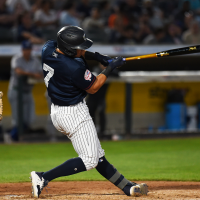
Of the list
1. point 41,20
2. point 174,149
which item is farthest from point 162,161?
point 41,20

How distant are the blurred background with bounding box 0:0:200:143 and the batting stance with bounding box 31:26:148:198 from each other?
448 centimetres

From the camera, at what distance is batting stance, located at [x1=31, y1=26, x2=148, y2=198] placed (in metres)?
3.64

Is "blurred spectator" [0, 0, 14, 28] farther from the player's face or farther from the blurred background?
the player's face

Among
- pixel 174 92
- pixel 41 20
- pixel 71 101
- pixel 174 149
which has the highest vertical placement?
pixel 41 20

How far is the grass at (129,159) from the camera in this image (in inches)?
211

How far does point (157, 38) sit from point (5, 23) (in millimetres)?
3795

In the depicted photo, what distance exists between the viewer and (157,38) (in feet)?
33.5

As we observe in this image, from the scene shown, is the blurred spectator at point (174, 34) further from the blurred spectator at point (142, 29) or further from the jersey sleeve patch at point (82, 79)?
the jersey sleeve patch at point (82, 79)

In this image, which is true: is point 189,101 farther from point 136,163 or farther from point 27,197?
point 27,197

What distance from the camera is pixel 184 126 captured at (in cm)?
928

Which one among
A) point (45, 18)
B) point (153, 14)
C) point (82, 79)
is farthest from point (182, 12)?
point (82, 79)

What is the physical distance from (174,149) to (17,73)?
3502mm

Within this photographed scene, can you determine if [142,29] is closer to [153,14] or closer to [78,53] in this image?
[153,14]

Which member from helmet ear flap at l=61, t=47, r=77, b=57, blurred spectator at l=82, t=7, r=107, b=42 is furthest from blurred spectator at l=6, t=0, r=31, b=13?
helmet ear flap at l=61, t=47, r=77, b=57
